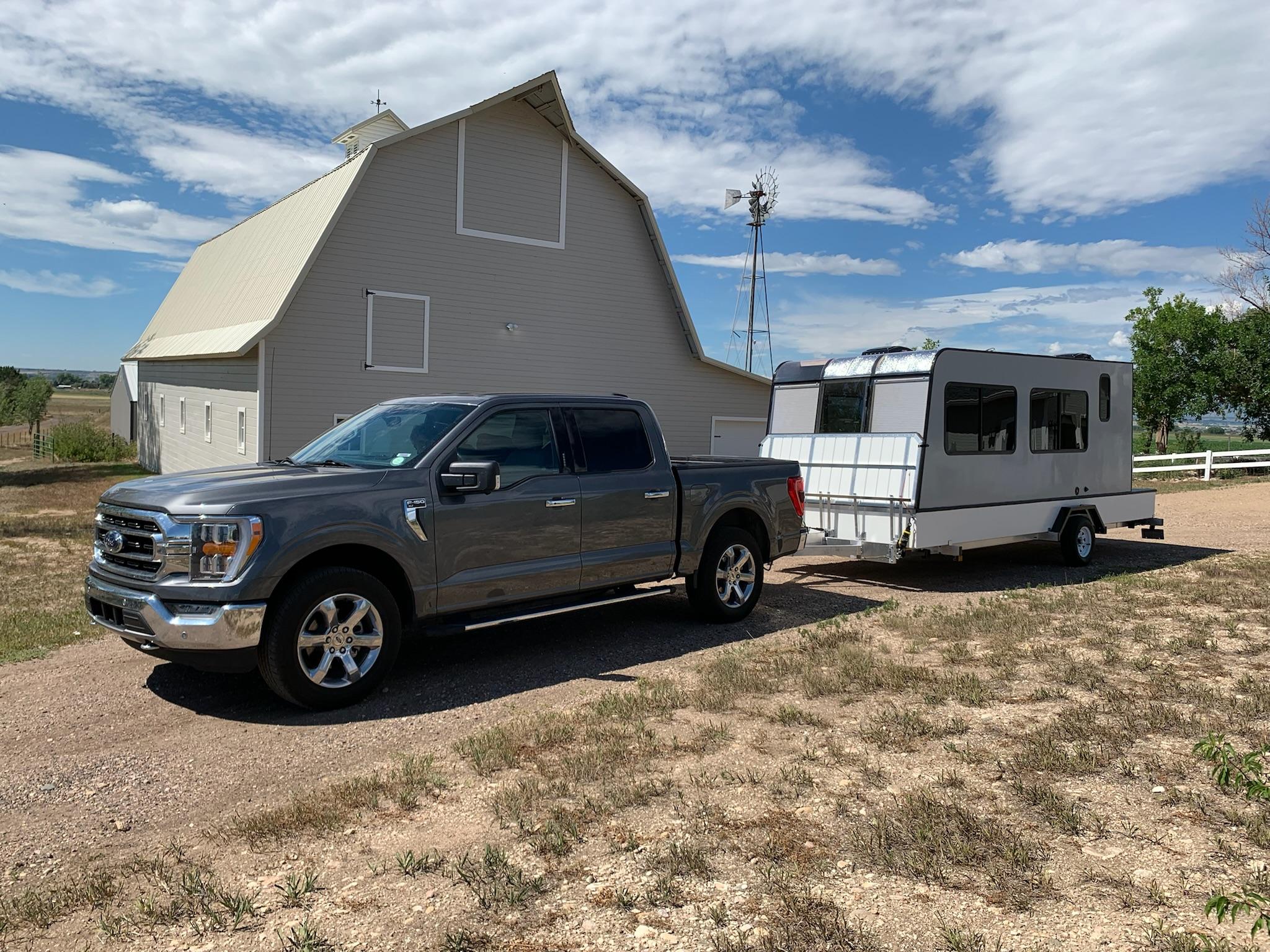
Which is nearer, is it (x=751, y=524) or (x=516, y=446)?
(x=516, y=446)

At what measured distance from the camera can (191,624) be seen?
5.43m

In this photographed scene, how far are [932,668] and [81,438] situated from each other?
108 feet

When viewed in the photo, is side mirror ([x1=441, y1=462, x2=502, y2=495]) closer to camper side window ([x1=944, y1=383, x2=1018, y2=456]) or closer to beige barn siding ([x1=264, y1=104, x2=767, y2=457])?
camper side window ([x1=944, y1=383, x2=1018, y2=456])

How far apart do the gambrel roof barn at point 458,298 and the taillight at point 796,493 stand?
34.2 feet

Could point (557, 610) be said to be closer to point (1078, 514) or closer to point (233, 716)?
point (233, 716)

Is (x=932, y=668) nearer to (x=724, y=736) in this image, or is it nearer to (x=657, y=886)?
(x=724, y=736)

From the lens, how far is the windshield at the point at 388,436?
6.64 metres

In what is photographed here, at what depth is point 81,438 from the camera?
32094 millimetres

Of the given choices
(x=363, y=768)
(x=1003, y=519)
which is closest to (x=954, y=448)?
(x=1003, y=519)

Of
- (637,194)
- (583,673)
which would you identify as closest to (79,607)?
(583,673)

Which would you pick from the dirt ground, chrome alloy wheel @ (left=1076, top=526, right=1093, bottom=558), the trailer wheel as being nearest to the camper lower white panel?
the trailer wheel

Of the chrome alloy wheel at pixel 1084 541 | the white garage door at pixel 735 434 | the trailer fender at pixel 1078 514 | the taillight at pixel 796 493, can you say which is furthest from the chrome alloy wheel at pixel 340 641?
the white garage door at pixel 735 434

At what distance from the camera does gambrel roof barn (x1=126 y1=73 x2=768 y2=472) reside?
16906 millimetres

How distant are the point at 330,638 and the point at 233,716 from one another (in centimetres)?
77
